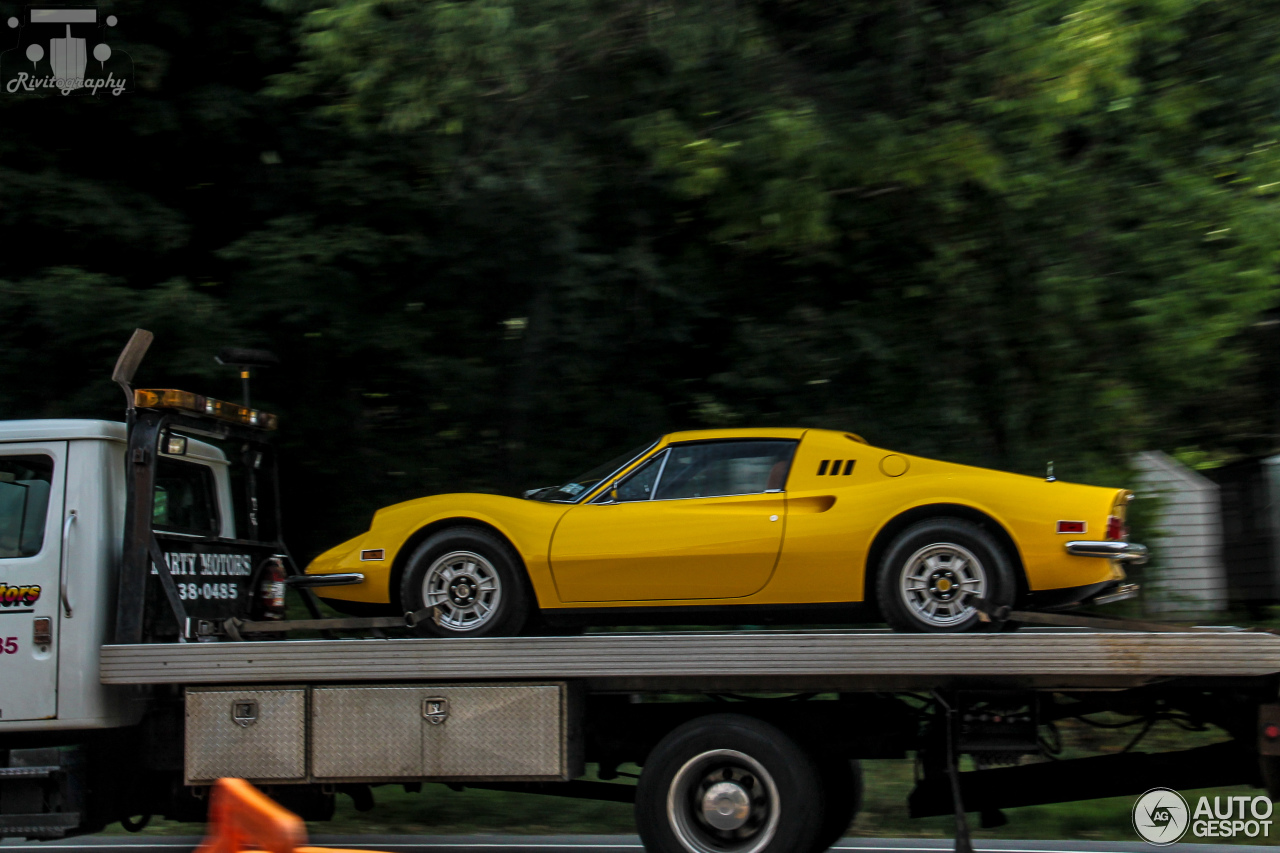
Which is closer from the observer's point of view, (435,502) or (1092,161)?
(435,502)

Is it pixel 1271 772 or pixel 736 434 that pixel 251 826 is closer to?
pixel 736 434

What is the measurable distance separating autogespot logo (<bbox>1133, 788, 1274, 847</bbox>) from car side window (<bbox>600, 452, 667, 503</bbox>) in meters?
3.05

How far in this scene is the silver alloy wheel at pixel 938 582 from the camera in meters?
5.59

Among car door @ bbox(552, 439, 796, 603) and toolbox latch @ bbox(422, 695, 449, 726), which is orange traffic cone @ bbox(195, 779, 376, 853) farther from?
car door @ bbox(552, 439, 796, 603)

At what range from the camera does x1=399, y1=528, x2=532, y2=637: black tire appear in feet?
19.8

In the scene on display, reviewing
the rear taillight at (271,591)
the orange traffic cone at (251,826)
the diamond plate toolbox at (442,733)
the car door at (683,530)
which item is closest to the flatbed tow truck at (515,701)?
the diamond plate toolbox at (442,733)

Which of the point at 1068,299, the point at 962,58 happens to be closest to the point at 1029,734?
the point at 1068,299

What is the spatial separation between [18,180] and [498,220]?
3560 mm

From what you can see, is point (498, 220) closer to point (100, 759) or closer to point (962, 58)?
point (962, 58)

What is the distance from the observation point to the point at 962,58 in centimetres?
816

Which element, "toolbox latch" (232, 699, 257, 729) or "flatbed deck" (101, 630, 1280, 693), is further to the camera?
"toolbox latch" (232, 699, 257, 729)

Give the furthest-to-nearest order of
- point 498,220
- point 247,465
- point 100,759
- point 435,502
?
1. point 498,220
2. point 247,465
3. point 435,502
4. point 100,759

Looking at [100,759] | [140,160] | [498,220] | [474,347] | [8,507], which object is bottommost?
[100,759]

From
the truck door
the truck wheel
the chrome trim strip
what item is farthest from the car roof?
the truck door
